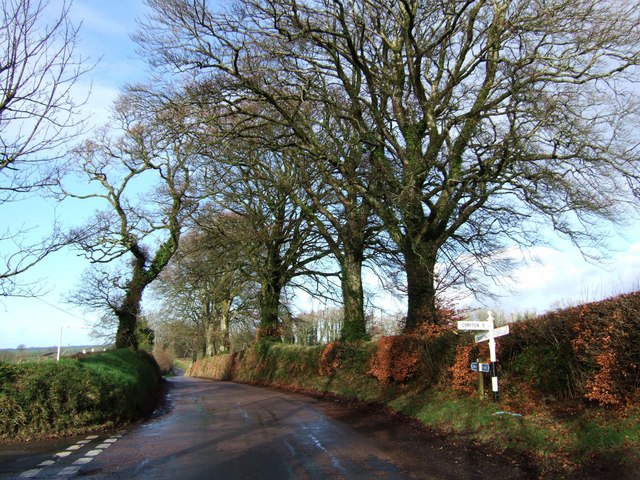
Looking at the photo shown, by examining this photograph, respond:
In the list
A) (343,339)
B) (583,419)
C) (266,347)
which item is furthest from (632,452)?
(266,347)

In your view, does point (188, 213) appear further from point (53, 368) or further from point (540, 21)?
point (540, 21)

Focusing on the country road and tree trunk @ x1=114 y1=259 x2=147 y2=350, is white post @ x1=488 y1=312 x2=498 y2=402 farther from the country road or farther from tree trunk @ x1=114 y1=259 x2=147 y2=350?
tree trunk @ x1=114 y1=259 x2=147 y2=350

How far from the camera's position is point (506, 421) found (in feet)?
29.3

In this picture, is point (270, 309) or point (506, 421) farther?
point (270, 309)

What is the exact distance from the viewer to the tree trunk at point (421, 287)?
16.5 metres

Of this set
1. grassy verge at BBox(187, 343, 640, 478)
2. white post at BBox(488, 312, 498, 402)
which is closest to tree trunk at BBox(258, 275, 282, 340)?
grassy verge at BBox(187, 343, 640, 478)

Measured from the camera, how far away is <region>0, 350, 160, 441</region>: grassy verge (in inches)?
426

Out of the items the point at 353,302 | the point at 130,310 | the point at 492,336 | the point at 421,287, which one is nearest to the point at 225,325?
the point at 130,310

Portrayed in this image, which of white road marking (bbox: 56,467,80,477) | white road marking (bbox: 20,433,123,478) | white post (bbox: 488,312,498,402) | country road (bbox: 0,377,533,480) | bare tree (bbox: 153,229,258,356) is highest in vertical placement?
bare tree (bbox: 153,229,258,356)

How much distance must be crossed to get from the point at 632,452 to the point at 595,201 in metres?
10.0

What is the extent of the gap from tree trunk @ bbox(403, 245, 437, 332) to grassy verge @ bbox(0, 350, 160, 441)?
8.87 m

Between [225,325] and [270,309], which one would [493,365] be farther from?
[225,325]

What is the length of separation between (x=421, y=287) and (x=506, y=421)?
8.36 meters

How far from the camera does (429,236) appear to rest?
675 inches
